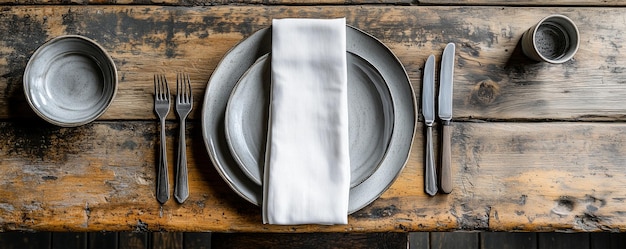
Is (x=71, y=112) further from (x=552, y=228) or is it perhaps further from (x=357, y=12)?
(x=552, y=228)

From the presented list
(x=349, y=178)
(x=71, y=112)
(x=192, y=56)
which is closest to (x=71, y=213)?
(x=71, y=112)

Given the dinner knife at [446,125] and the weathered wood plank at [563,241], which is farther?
the weathered wood plank at [563,241]

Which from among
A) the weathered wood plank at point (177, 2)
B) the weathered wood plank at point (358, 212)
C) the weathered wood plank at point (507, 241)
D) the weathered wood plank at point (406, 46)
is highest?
the weathered wood plank at point (177, 2)

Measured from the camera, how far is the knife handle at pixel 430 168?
90 centimetres

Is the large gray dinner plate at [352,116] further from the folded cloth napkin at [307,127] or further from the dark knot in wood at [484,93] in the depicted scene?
the dark knot in wood at [484,93]

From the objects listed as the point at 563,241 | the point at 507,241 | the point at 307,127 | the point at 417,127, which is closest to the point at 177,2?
the point at 307,127

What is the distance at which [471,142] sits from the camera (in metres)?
0.92

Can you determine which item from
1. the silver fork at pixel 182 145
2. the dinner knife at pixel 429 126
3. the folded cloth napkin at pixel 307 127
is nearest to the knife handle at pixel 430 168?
the dinner knife at pixel 429 126

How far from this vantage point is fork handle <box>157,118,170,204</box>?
89 cm

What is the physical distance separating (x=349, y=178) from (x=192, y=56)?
0.32 m

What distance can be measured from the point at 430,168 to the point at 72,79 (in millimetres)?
583

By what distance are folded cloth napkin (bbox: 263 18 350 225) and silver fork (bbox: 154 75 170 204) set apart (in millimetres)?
163

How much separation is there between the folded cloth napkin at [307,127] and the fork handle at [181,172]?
0.13 metres

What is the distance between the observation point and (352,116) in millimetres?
895
